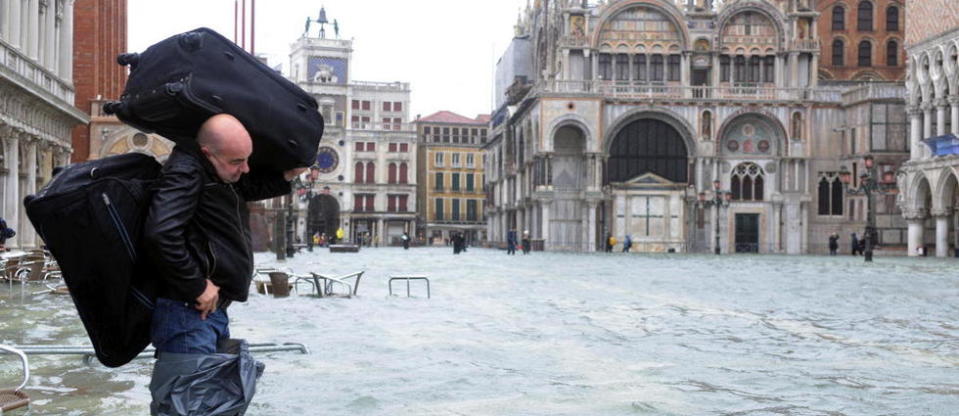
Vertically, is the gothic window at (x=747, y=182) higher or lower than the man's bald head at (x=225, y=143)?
higher

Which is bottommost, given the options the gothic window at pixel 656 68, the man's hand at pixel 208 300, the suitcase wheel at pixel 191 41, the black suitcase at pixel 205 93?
the man's hand at pixel 208 300

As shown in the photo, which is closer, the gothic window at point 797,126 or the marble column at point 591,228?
the marble column at point 591,228

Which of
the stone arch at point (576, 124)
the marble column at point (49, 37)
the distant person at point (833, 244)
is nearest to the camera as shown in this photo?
the marble column at point (49, 37)

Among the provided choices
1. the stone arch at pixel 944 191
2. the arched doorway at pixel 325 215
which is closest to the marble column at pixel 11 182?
the stone arch at pixel 944 191

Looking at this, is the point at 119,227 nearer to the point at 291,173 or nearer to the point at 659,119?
the point at 291,173

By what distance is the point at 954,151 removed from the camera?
4519 centimetres

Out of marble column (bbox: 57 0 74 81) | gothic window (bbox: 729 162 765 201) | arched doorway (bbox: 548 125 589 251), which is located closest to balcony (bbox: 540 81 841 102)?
arched doorway (bbox: 548 125 589 251)

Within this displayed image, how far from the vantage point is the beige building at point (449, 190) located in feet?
347

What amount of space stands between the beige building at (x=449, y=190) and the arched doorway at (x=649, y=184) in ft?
153

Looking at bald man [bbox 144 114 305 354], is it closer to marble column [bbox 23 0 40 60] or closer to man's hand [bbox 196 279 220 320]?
man's hand [bbox 196 279 220 320]

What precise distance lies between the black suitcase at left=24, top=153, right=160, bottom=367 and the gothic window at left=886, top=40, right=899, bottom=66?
231ft

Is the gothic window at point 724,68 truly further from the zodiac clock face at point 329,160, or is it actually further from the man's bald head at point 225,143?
the man's bald head at point 225,143

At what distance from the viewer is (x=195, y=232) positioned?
384cm

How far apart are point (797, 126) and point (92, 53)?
37.4 meters
